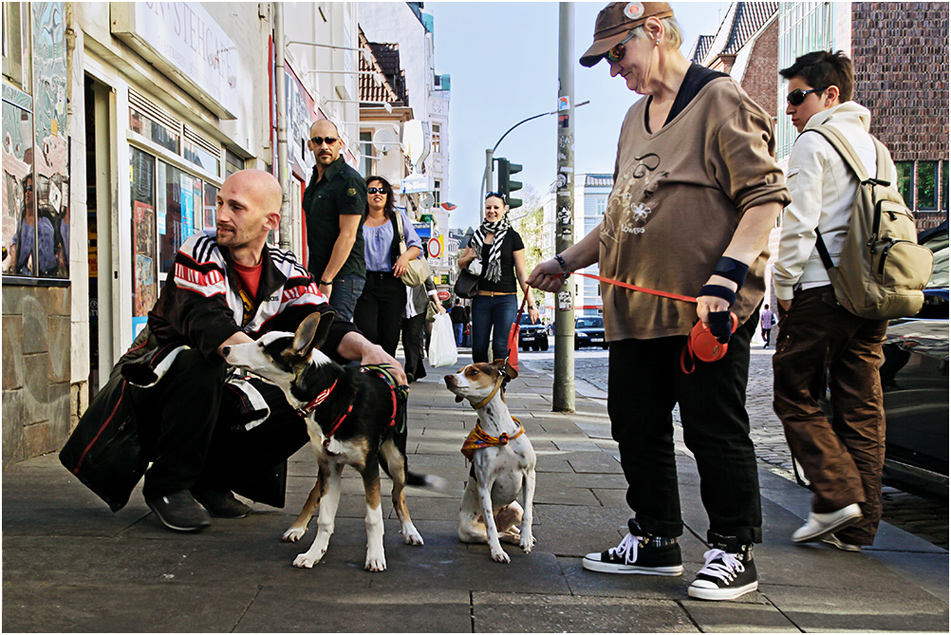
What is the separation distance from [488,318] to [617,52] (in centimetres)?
469

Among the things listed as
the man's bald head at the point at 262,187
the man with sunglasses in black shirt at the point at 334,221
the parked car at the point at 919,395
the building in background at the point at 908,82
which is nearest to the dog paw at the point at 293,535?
the man's bald head at the point at 262,187

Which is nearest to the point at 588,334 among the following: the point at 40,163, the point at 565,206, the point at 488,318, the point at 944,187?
the point at 944,187

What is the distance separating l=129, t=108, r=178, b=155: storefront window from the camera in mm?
7545

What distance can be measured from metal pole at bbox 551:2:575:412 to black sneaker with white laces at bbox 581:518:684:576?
4.87m

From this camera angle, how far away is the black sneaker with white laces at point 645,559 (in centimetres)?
299

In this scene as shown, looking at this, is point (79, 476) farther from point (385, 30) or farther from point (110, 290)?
point (385, 30)

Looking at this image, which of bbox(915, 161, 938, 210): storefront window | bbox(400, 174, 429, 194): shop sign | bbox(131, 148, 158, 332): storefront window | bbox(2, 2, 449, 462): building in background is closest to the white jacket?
bbox(2, 2, 449, 462): building in background

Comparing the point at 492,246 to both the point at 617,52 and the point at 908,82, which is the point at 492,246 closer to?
the point at 617,52

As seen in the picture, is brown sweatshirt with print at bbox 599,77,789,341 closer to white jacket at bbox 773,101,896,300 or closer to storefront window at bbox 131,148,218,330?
white jacket at bbox 773,101,896,300

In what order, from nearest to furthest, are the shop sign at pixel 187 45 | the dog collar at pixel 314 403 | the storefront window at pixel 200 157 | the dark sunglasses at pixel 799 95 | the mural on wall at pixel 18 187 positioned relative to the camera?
the dog collar at pixel 314 403 → the dark sunglasses at pixel 799 95 → the mural on wall at pixel 18 187 → the shop sign at pixel 187 45 → the storefront window at pixel 200 157

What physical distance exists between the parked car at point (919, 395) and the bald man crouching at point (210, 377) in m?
2.56

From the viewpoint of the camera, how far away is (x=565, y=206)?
327 inches

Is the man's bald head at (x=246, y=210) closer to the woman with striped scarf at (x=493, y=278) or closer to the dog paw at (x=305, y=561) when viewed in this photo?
the dog paw at (x=305, y=561)

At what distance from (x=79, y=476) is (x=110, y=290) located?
4045 millimetres
